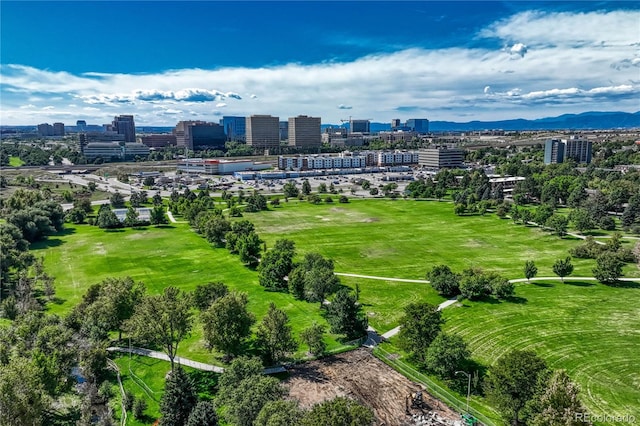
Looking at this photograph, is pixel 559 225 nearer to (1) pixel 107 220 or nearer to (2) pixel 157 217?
(2) pixel 157 217

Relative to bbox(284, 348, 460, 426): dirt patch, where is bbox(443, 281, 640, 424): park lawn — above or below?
above

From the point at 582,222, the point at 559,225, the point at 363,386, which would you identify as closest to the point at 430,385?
the point at 363,386

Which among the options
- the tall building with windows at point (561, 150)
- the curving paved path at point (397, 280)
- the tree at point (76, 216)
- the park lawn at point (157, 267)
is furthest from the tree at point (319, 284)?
the tall building with windows at point (561, 150)

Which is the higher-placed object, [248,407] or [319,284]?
[319,284]

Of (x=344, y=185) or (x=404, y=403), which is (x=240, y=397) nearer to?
(x=404, y=403)

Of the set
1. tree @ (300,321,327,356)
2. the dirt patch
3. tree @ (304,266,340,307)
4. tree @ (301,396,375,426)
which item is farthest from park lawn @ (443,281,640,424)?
tree @ (301,396,375,426)

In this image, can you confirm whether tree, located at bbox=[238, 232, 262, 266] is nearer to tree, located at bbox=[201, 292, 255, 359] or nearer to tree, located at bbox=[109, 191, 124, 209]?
tree, located at bbox=[201, 292, 255, 359]
